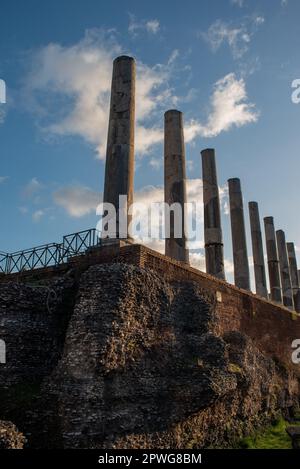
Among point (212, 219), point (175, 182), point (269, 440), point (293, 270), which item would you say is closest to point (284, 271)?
point (293, 270)

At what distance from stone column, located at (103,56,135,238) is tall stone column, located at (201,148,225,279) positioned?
23.5ft

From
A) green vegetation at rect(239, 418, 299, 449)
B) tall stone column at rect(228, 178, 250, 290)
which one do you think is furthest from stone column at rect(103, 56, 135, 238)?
tall stone column at rect(228, 178, 250, 290)

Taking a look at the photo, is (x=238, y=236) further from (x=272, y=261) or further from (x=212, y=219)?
(x=272, y=261)

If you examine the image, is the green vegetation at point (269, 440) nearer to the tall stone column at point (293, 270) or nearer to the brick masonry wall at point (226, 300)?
the brick masonry wall at point (226, 300)

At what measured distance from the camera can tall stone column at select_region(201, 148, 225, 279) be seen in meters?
18.5

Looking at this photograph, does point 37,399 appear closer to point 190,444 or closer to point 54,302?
point 54,302

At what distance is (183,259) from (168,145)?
4.76 meters

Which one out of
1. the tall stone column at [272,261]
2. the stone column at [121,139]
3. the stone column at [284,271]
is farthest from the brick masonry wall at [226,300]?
the stone column at [284,271]

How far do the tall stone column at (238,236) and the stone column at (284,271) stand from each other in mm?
10476

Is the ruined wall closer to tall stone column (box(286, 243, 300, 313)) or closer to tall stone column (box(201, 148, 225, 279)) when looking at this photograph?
tall stone column (box(201, 148, 225, 279))

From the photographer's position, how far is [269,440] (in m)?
11.8

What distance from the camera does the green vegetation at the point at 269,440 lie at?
1095 centimetres

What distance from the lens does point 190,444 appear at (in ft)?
29.9
